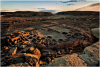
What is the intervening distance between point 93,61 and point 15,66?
3.00m

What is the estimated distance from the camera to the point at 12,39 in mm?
7219

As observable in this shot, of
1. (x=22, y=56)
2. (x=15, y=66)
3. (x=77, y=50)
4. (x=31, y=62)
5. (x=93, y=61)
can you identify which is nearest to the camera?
(x=93, y=61)

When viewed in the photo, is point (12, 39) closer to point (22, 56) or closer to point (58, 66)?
point (22, 56)

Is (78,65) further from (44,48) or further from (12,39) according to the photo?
(12,39)

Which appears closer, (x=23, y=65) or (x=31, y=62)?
(x=23, y=65)

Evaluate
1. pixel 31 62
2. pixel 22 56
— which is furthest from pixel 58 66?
pixel 22 56

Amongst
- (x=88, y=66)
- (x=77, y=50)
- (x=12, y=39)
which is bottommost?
(x=77, y=50)

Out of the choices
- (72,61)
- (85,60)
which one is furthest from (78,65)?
(85,60)

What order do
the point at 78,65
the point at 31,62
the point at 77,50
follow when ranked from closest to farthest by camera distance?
the point at 78,65 → the point at 31,62 → the point at 77,50

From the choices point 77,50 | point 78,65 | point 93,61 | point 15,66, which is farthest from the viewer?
point 77,50

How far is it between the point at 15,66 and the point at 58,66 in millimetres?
1842

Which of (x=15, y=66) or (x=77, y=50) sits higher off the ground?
(x=15, y=66)

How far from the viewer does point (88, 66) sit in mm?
2162

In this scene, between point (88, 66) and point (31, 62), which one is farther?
point (31, 62)
